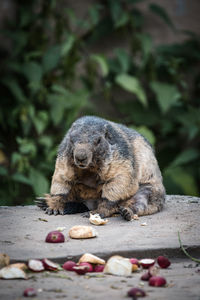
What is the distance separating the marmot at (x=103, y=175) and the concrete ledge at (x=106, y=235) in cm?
17

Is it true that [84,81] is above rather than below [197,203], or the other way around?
above

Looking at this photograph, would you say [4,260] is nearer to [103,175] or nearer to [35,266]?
[35,266]

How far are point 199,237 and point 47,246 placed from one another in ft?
5.28

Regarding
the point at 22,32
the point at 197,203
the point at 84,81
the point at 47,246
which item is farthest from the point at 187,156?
the point at 47,246

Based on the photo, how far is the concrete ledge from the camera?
4863 millimetres

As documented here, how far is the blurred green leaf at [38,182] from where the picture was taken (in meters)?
9.51

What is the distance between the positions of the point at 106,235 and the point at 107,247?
409 mm

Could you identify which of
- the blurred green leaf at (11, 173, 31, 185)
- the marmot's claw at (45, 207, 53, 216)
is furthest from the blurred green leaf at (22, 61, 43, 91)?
the marmot's claw at (45, 207, 53, 216)

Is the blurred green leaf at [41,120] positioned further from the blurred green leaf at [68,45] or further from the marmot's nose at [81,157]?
the marmot's nose at [81,157]

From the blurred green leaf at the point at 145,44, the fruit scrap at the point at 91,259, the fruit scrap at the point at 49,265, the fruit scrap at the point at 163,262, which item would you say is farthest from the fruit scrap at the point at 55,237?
the blurred green leaf at the point at 145,44

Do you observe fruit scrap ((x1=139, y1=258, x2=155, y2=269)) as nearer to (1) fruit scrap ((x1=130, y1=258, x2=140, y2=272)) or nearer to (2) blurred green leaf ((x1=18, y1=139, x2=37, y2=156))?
(1) fruit scrap ((x1=130, y1=258, x2=140, y2=272))

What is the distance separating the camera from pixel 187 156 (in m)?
10.5

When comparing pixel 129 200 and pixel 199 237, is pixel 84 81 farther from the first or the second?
pixel 199 237

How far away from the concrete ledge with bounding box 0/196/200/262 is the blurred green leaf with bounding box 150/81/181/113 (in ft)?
13.6
